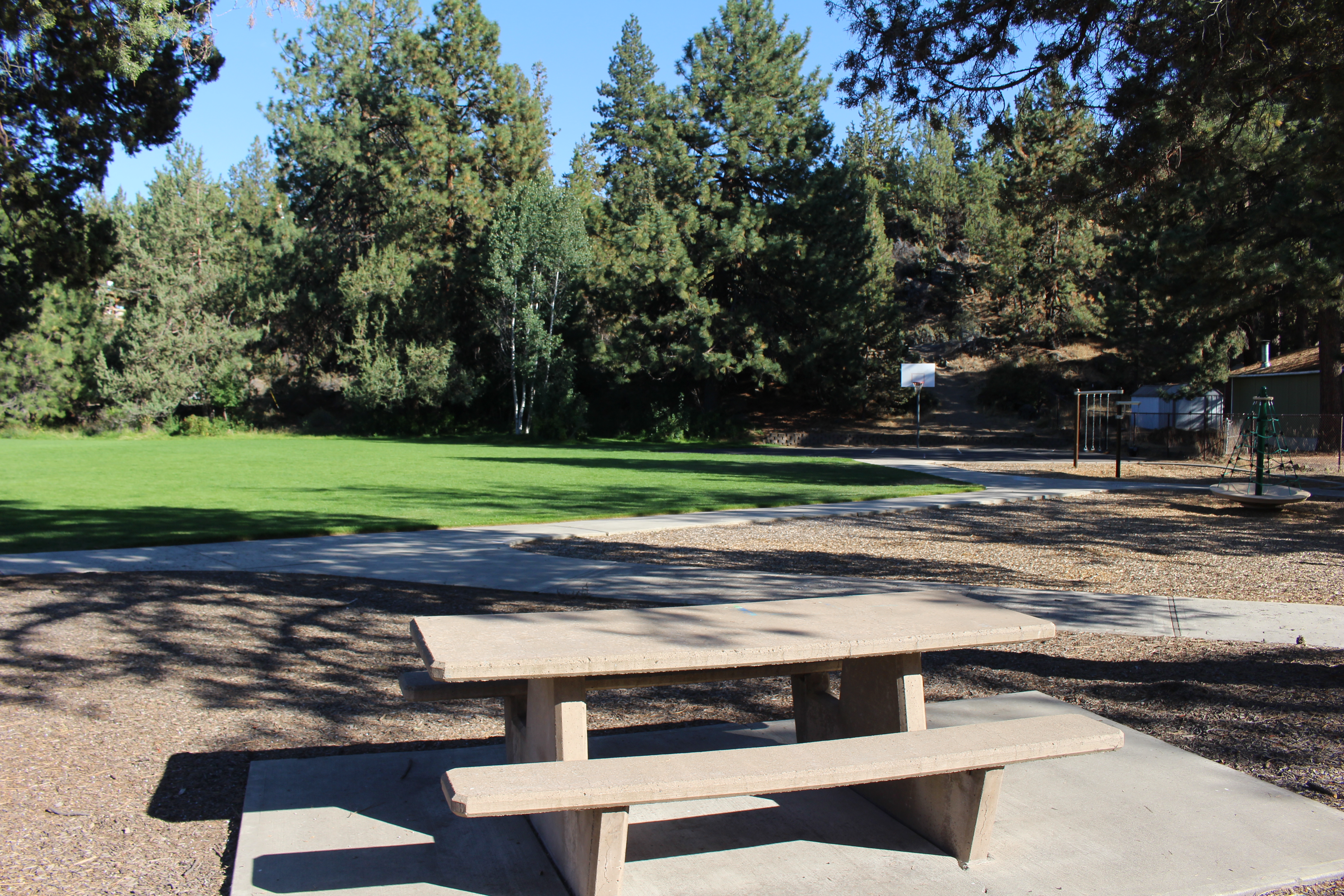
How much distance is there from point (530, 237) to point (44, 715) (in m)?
35.6

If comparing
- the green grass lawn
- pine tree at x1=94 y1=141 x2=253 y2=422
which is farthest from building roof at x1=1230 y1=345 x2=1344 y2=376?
pine tree at x1=94 y1=141 x2=253 y2=422

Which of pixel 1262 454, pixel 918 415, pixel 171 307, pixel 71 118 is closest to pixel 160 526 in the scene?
pixel 71 118

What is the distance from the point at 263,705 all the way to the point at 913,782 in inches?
137

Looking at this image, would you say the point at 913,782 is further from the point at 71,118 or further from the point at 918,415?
the point at 918,415

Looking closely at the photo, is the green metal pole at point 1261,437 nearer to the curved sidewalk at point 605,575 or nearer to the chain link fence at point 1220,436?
the curved sidewalk at point 605,575

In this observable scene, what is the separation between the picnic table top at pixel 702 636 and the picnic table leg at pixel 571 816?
152 mm

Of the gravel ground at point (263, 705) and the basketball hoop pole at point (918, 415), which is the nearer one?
the gravel ground at point (263, 705)

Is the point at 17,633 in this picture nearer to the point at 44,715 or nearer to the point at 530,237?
the point at 44,715

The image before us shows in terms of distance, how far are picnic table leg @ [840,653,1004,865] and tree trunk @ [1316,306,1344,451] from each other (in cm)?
2697

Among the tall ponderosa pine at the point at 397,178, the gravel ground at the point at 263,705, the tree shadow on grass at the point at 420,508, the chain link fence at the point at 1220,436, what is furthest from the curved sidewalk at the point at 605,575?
the tall ponderosa pine at the point at 397,178

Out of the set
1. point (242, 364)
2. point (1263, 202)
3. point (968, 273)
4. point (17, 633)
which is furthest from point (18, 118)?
point (968, 273)

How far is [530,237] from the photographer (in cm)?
3906

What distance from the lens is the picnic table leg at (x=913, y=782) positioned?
3.25m

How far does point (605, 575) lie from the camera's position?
Result: 343 inches
